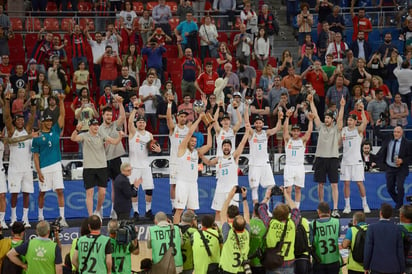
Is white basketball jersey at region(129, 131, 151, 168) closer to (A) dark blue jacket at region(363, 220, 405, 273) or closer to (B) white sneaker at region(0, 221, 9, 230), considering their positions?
(B) white sneaker at region(0, 221, 9, 230)

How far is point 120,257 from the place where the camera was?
567 inches

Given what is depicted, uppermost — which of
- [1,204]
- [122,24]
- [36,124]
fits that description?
[122,24]

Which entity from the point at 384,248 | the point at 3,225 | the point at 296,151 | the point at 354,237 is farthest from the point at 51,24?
the point at 384,248

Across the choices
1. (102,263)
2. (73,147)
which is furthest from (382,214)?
(73,147)

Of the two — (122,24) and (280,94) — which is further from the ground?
(122,24)

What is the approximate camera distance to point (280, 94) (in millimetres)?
23453

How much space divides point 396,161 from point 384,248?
21.5 ft

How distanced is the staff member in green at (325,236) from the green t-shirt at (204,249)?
1.73 m

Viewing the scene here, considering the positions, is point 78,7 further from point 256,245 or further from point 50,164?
point 256,245

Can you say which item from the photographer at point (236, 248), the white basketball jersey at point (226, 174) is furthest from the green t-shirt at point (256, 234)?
the white basketball jersey at point (226, 174)

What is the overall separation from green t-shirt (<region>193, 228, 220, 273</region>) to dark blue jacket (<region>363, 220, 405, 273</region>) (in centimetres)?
244

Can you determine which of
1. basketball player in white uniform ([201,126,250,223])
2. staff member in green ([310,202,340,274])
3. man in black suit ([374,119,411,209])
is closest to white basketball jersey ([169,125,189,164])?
basketball player in white uniform ([201,126,250,223])

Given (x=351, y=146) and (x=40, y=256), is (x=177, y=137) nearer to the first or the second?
(x=351, y=146)

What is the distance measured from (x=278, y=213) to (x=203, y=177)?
A: 23.8 feet
